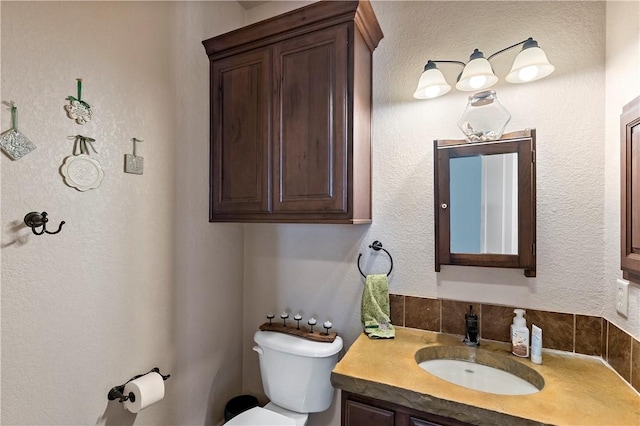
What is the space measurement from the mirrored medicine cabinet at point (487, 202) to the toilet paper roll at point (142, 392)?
140 centimetres

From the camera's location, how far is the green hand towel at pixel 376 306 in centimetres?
145

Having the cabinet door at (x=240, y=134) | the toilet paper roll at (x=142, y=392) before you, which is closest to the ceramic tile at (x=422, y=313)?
the cabinet door at (x=240, y=134)

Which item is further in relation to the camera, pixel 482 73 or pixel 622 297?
pixel 482 73

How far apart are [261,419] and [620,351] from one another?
4.97 ft

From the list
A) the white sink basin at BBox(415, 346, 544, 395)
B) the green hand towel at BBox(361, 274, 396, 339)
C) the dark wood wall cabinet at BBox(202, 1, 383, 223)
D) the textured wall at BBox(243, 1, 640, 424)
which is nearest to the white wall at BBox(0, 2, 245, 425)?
the dark wood wall cabinet at BBox(202, 1, 383, 223)

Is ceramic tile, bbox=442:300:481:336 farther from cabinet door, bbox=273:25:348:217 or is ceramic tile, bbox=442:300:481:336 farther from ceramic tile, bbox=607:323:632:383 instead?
cabinet door, bbox=273:25:348:217

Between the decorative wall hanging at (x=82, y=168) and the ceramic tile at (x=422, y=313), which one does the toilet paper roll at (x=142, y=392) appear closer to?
Answer: the decorative wall hanging at (x=82, y=168)

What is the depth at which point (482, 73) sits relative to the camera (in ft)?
4.05

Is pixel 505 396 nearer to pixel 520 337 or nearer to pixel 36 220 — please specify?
pixel 520 337

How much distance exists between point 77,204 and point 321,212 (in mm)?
974

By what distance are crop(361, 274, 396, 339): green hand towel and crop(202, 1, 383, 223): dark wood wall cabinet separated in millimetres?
324

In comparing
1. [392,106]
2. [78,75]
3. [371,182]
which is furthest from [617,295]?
[78,75]

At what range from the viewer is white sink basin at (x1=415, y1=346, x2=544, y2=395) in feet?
3.79

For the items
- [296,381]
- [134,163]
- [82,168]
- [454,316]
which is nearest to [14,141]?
[82,168]
